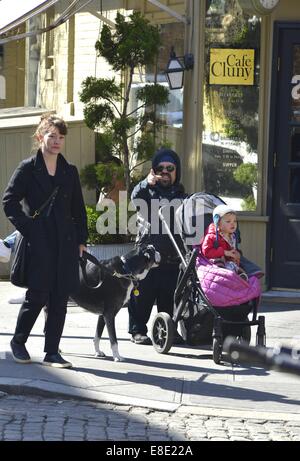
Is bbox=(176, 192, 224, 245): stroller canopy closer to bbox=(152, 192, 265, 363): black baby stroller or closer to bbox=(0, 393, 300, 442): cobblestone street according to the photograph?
bbox=(152, 192, 265, 363): black baby stroller

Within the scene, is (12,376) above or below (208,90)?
below

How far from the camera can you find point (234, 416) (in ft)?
22.5

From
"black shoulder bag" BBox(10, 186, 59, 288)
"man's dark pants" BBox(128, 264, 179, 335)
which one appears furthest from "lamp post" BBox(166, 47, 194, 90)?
"black shoulder bag" BBox(10, 186, 59, 288)

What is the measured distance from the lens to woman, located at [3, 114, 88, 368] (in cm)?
791

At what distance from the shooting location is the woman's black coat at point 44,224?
7898mm

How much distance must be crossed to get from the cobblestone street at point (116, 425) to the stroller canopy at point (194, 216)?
221 centimetres

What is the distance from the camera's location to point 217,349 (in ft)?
27.7

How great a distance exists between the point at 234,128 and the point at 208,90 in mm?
518

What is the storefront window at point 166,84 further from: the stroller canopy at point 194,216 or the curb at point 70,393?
the curb at point 70,393

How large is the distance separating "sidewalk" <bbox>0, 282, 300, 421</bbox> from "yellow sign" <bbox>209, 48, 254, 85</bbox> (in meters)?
3.21

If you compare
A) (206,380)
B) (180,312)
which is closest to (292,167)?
(180,312)

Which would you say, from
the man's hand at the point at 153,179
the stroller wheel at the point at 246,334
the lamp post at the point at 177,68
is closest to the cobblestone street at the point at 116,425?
the stroller wheel at the point at 246,334
